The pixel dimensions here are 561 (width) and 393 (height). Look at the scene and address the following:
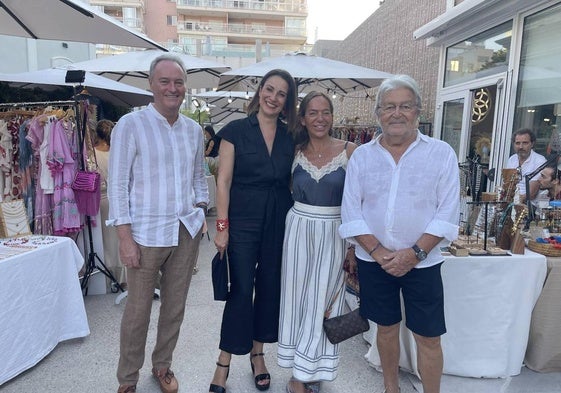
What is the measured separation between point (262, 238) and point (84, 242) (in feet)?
7.82

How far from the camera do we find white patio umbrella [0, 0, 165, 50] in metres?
2.27

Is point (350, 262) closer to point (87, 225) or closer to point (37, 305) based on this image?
point (37, 305)

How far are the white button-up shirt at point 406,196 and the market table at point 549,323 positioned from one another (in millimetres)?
1047

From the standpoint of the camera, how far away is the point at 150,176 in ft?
6.67

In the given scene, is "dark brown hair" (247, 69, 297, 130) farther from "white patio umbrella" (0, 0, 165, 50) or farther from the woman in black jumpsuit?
"white patio umbrella" (0, 0, 165, 50)

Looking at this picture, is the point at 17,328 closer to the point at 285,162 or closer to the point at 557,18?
the point at 285,162

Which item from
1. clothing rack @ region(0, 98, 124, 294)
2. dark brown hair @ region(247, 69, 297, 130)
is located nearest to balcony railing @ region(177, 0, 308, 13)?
clothing rack @ region(0, 98, 124, 294)

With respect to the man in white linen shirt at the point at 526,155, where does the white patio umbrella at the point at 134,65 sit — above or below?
above

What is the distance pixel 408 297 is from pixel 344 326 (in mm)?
403

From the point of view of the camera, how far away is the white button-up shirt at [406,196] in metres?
1.91

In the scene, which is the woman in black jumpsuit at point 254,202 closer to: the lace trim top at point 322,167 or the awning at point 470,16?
the lace trim top at point 322,167

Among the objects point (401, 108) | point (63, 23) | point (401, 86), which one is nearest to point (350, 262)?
point (401, 108)

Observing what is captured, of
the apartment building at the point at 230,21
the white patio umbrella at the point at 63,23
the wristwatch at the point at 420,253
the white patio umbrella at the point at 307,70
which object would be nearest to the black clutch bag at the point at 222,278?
the wristwatch at the point at 420,253

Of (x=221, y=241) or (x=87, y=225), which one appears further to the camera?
(x=87, y=225)
